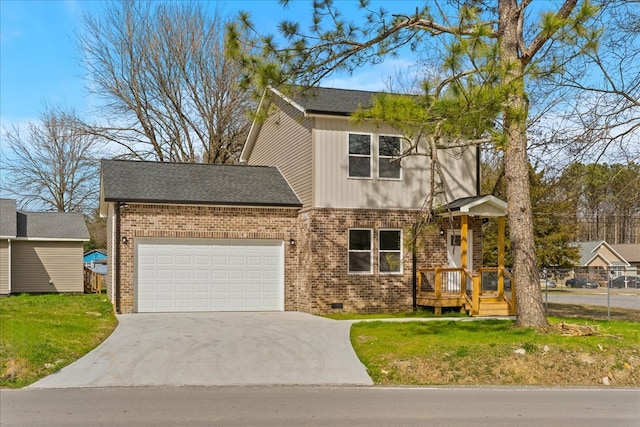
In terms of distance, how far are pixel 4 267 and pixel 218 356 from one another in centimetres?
1907

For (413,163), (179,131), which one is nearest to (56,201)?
(179,131)

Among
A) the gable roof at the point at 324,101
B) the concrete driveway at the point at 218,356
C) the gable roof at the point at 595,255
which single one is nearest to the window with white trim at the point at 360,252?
the concrete driveway at the point at 218,356

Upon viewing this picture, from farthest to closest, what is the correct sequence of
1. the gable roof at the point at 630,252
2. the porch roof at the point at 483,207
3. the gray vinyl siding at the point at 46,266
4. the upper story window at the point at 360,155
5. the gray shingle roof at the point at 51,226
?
the gable roof at the point at 630,252 → the gray shingle roof at the point at 51,226 → the gray vinyl siding at the point at 46,266 → the upper story window at the point at 360,155 → the porch roof at the point at 483,207

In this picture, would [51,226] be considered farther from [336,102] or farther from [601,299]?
[601,299]

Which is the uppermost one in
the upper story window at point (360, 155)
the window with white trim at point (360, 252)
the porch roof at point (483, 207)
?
the upper story window at point (360, 155)

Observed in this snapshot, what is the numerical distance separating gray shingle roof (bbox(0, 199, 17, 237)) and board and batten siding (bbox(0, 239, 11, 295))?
37cm

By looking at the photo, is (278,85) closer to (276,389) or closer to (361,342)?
(361,342)

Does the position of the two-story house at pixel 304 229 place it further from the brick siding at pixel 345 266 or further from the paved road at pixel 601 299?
the paved road at pixel 601 299

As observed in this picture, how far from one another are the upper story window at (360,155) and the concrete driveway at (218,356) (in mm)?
5064

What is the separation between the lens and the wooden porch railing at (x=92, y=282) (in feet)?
99.1

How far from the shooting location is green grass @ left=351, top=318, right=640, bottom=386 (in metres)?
10.9

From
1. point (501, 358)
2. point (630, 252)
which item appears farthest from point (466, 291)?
point (630, 252)

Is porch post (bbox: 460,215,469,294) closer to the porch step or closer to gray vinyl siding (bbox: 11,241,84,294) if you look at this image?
the porch step

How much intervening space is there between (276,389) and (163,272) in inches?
411
